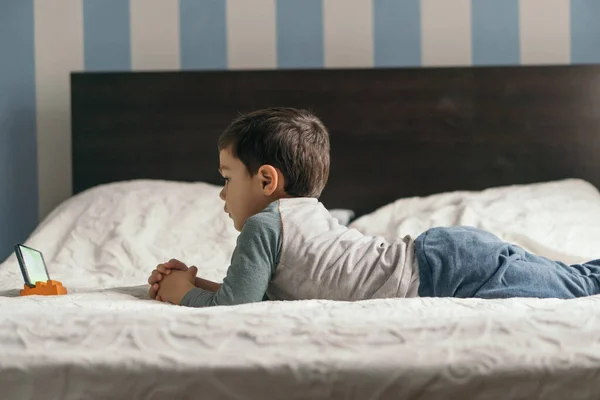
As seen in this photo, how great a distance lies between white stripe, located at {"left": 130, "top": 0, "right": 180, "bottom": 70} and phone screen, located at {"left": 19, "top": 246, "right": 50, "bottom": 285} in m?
1.56

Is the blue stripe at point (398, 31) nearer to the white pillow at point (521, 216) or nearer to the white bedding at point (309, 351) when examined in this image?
the white pillow at point (521, 216)

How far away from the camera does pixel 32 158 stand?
2.99 m

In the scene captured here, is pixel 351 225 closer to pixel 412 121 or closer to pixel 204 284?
pixel 412 121

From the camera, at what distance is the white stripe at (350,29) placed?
2977 mm

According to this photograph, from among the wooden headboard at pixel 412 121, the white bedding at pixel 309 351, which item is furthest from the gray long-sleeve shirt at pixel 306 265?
the wooden headboard at pixel 412 121

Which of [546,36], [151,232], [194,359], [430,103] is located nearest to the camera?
[194,359]

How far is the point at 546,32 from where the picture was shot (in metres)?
2.97

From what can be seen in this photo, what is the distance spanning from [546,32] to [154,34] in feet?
4.86

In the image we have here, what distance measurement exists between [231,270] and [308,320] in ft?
1.31

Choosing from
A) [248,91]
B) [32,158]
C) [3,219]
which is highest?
[248,91]

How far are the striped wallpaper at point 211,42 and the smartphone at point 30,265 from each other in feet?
4.96

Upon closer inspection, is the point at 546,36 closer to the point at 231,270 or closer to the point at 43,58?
the point at 43,58

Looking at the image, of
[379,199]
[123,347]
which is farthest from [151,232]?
[123,347]

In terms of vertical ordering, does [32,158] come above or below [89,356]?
above
